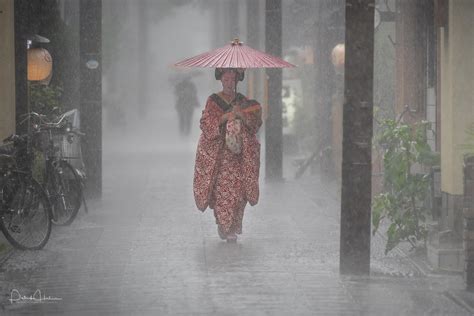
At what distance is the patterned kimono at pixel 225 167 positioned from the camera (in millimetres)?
11352

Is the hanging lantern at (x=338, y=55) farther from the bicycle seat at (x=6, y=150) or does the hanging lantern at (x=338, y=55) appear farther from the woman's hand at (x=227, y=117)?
the bicycle seat at (x=6, y=150)

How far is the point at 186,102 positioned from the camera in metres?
33.9

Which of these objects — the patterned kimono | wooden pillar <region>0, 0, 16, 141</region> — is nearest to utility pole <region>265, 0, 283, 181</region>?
wooden pillar <region>0, 0, 16, 141</region>

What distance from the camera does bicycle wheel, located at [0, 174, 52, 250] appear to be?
Answer: 10398 mm

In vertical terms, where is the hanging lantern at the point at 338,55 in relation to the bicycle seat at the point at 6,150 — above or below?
above

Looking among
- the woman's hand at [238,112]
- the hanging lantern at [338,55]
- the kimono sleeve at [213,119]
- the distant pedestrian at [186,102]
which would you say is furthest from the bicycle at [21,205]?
the distant pedestrian at [186,102]

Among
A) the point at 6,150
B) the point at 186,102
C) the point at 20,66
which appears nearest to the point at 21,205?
the point at 6,150

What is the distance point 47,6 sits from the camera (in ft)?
55.1

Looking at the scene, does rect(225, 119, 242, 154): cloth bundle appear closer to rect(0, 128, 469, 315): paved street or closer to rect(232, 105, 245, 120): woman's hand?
rect(232, 105, 245, 120): woman's hand

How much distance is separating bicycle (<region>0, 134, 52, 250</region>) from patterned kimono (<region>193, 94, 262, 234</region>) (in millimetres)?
1723

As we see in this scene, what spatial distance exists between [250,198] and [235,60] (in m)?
1.56

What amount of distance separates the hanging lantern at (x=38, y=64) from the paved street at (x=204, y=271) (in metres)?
2.02

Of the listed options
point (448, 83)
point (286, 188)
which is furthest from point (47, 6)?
point (448, 83)

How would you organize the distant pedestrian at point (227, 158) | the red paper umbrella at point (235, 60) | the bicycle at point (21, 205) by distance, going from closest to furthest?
the bicycle at point (21, 205), the red paper umbrella at point (235, 60), the distant pedestrian at point (227, 158)
